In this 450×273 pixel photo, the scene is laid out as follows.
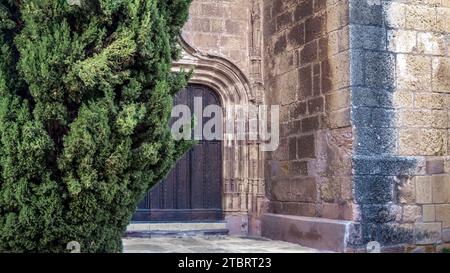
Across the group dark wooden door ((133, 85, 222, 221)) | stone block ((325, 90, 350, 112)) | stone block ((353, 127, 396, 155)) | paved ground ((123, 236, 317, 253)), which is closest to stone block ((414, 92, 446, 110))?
stone block ((353, 127, 396, 155))

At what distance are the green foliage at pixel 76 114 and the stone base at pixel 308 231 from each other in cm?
198

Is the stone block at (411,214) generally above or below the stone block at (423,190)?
below

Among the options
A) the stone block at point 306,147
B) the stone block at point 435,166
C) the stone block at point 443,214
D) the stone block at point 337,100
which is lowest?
the stone block at point 443,214

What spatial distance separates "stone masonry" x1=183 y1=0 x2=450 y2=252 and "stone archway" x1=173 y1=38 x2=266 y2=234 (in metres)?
0.80

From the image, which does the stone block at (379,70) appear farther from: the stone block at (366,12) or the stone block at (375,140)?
the stone block at (375,140)

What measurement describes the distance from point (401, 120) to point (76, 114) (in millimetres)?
2960

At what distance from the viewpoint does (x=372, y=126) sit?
5.27 meters

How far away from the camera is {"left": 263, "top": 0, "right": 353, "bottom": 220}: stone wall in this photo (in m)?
5.39

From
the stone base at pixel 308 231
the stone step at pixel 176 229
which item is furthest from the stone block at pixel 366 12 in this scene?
the stone step at pixel 176 229

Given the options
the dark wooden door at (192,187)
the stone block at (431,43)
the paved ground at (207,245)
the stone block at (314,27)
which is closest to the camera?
the paved ground at (207,245)

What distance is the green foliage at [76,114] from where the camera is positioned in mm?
3748

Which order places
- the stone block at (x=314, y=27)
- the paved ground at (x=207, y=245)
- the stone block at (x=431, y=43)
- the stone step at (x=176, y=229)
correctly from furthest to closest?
the stone step at (x=176, y=229) → the stone block at (x=314, y=27) → the stone block at (x=431, y=43) → the paved ground at (x=207, y=245)

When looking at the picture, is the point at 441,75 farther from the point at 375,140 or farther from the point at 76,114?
the point at 76,114

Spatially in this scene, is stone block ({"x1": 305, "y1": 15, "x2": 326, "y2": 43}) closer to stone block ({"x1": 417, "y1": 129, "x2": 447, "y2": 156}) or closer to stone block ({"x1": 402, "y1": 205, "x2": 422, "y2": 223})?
stone block ({"x1": 417, "y1": 129, "x2": 447, "y2": 156})
